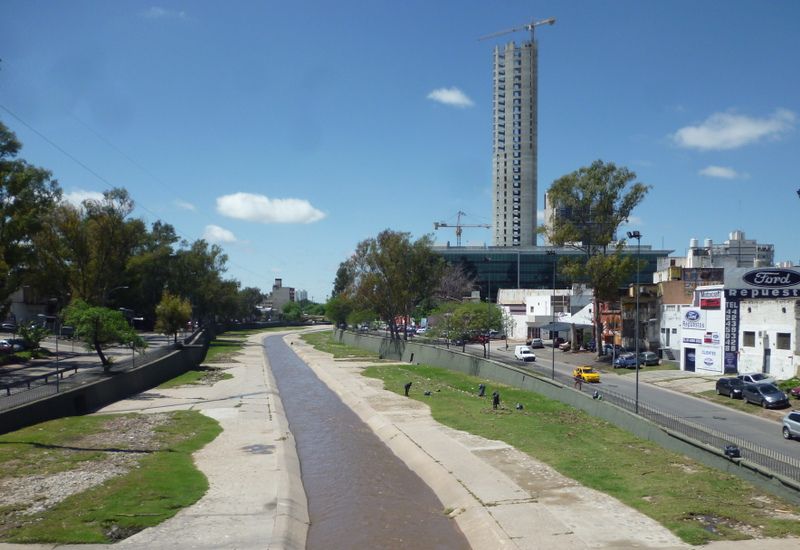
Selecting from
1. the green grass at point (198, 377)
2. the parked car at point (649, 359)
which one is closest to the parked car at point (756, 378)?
the parked car at point (649, 359)

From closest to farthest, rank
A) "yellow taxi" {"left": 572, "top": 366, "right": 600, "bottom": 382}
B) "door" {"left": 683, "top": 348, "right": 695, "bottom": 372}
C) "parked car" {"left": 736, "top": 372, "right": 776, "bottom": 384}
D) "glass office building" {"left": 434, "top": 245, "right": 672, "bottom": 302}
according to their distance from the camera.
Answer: "parked car" {"left": 736, "top": 372, "right": 776, "bottom": 384} < "yellow taxi" {"left": 572, "top": 366, "right": 600, "bottom": 382} < "door" {"left": 683, "top": 348, "right": 695, "bottom": 372} < "glass office building" {"left": 434, "top": 245, "right": 672, "bottom": 302}

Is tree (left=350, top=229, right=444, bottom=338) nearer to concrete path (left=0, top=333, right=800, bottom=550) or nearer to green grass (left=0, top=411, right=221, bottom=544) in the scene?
concrete path (left=0, top=333, right=800, bottom=550)

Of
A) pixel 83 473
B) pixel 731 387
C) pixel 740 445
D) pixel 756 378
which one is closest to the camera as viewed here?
pixel 83 473

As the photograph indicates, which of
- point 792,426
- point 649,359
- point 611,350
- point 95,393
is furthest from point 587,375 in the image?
point 95,393

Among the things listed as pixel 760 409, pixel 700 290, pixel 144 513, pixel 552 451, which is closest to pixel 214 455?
pixel 144 513

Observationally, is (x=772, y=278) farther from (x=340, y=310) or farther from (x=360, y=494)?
(x=340, y=310)

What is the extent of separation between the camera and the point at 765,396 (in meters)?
42.6

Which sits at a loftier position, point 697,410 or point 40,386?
point 40,386

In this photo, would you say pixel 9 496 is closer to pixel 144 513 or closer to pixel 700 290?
pixel 144 513

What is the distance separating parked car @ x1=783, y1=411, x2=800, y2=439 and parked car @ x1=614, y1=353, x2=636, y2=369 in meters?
32.2

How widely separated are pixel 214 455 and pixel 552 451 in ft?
50.8

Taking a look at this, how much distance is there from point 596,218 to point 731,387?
94.5 feet

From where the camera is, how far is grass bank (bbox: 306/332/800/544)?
69.7 feet

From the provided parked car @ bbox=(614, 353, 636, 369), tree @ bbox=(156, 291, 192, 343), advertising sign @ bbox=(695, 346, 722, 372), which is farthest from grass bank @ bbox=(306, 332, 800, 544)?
tree @ bbox=(156, 291, 192, 343)
